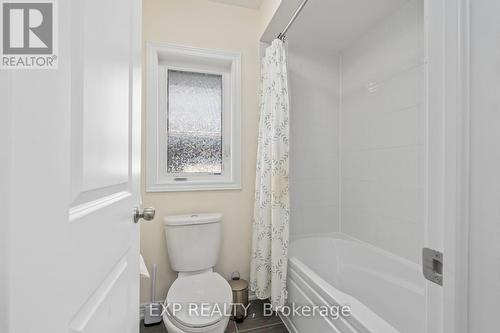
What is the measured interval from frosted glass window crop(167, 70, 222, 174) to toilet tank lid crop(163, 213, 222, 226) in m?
0.40

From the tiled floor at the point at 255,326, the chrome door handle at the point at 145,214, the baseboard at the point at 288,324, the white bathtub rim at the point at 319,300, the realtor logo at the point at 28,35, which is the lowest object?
the tiled floor at the point at 255,326

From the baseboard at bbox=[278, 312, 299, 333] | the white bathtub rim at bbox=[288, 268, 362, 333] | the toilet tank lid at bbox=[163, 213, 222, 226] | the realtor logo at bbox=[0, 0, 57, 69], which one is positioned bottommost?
the baseboard at bbox=[278, 312, 299, 333]

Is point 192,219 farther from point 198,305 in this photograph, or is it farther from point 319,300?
point 319,300

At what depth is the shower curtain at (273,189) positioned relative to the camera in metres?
1.54

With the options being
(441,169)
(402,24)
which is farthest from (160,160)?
(402,24)

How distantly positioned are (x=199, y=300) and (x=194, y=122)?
132 centimetres

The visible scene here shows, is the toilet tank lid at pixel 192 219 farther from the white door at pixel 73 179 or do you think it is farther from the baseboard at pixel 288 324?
the white door at pixel 73 179

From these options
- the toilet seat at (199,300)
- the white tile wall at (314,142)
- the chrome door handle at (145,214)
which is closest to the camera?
the chrome door handle at (145,214)

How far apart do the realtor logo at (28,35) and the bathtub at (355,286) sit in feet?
4.11

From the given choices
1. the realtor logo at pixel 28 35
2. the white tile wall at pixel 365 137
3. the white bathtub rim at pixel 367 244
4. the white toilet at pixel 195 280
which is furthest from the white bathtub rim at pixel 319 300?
the realtor logo at pixel 28 35

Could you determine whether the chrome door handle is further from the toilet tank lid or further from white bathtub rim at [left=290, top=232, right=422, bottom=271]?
white bathtub rim at [left=290, top=232, right=422, bottom=271]

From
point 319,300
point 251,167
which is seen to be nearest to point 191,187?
point 251,167

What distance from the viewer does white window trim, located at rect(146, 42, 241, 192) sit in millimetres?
1699

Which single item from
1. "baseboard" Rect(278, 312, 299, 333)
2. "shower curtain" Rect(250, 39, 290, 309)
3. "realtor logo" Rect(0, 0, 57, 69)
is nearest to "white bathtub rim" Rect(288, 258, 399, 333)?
"shower curtain" Rect(250, 39, 290, 309)
